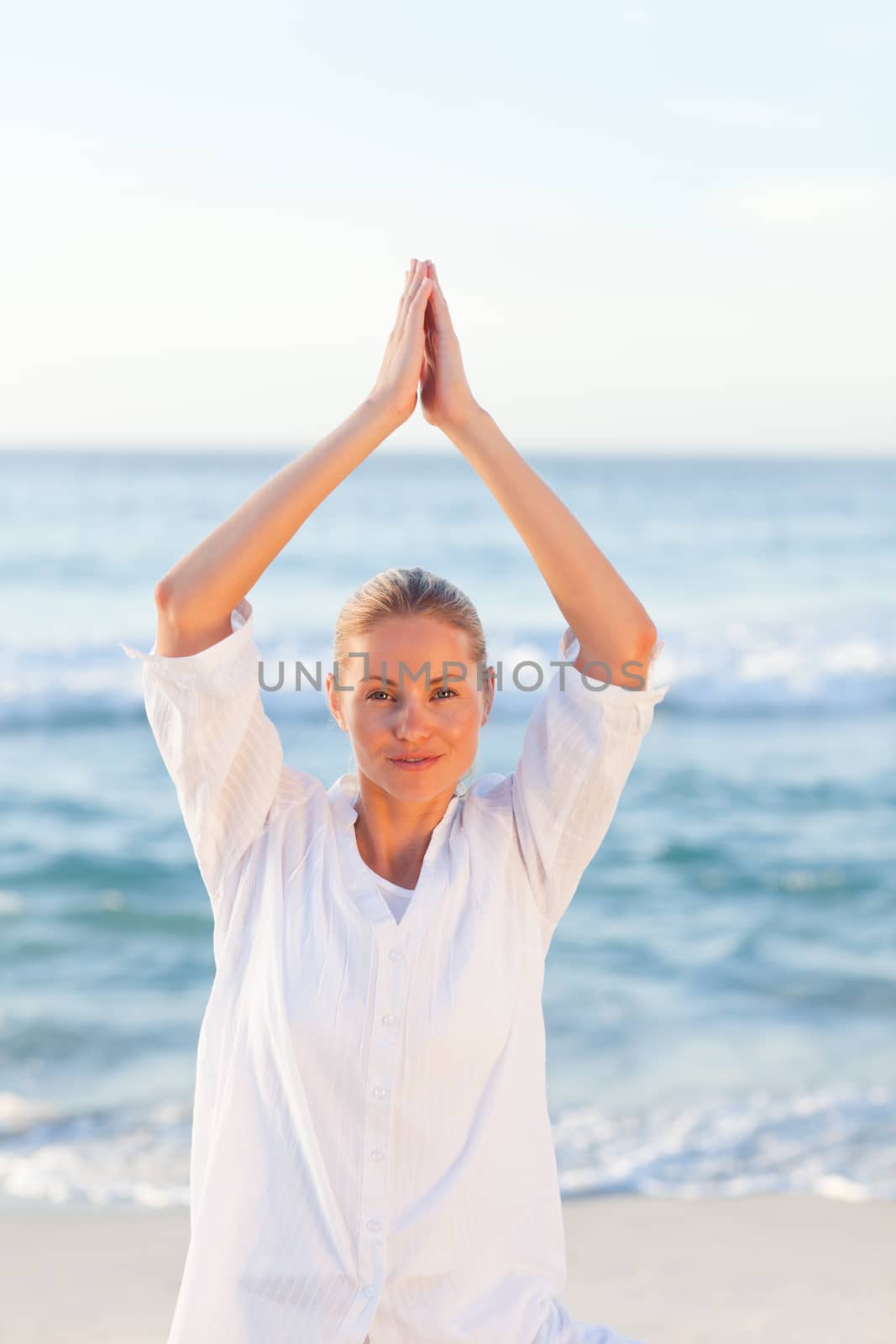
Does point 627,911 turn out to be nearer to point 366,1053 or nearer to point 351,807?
point 351,807

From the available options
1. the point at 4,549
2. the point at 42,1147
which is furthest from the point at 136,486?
the point at 42,1147

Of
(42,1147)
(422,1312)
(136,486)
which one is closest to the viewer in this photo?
(422,1312)

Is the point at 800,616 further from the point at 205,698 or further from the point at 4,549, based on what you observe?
the point at 205,698

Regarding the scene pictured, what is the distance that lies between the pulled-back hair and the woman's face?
0.01 m

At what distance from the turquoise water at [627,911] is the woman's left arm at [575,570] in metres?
2.39

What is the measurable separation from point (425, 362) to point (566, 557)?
0.39 metres

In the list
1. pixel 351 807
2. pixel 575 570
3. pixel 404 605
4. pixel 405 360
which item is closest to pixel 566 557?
pixel 575 570

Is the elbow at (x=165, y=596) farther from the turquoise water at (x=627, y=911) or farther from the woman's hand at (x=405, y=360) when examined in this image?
the turquoise water at (x=627, y=911)

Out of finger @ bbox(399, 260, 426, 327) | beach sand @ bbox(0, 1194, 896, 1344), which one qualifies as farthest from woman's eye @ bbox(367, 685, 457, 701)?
beach sand @ bbox(0, 1194, 896, 1344)

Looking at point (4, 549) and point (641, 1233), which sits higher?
point (4, 549)

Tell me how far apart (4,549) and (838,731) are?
1499 centimetres

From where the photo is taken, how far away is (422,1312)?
1.83 metres

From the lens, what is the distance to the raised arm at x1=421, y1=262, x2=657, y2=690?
2.04 metres

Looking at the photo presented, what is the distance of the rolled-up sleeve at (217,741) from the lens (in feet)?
6.32
